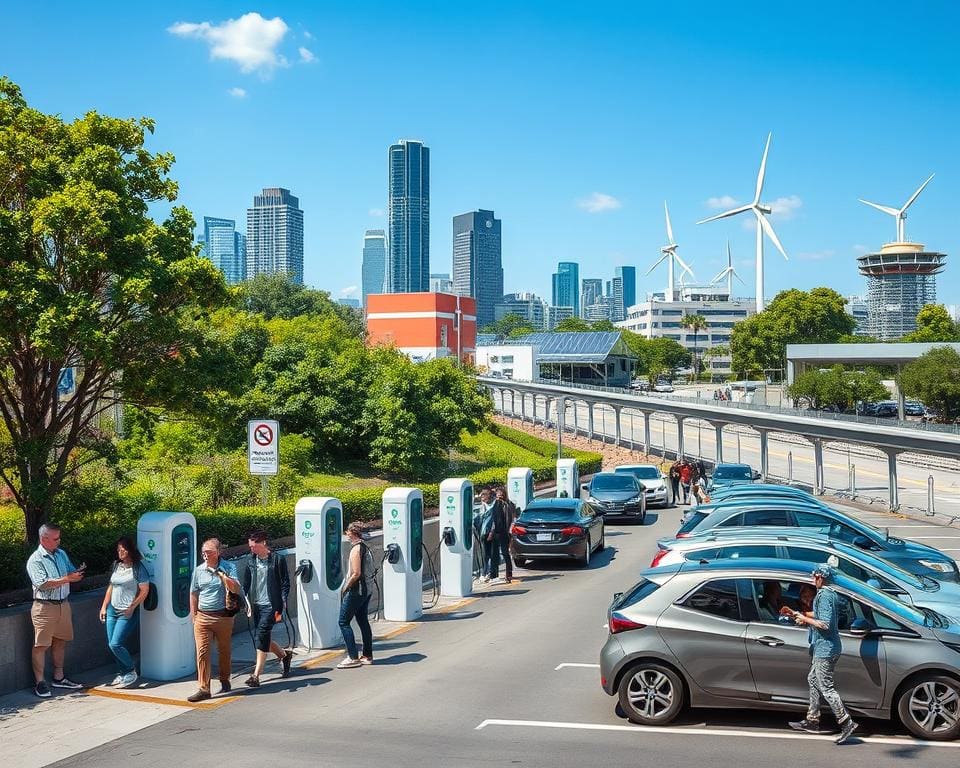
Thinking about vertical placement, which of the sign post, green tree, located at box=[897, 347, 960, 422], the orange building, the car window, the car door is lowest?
the car door

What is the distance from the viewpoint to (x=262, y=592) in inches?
413

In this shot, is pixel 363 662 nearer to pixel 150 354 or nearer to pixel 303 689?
pixel 303 689

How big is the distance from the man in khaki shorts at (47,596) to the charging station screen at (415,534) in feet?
17.8

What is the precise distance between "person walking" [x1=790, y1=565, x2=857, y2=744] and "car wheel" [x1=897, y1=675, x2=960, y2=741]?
19.3 inches

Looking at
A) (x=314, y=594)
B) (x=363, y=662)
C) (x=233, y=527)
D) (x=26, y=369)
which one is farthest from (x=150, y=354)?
(x=363, y=662)

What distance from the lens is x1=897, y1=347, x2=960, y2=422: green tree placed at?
67.5 meters

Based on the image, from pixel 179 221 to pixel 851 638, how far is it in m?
11.5

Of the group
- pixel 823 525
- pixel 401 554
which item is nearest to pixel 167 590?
pixel 401 554

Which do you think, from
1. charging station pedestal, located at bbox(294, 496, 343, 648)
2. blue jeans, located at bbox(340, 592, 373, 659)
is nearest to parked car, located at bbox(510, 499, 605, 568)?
charging station pedestal, located at bbox(294, 496, 343, 648)

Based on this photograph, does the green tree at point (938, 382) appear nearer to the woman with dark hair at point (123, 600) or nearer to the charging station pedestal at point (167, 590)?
the charging station pedestal at point (167, 590)

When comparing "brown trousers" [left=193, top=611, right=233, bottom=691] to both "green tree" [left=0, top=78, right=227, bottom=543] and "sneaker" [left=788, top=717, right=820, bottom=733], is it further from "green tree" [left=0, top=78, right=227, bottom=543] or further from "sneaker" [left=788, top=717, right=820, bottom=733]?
"sneaker" [left=788, top=717, right=820, bottom=733]

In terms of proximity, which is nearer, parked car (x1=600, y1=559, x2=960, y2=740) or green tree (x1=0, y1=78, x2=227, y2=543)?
parked car (x1=600, y1=559, x2=960, y2=740)

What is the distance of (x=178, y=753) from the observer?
8.27 meters

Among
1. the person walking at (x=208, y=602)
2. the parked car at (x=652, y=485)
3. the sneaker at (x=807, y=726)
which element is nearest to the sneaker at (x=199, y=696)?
the person walking at (x=208, y=602)
